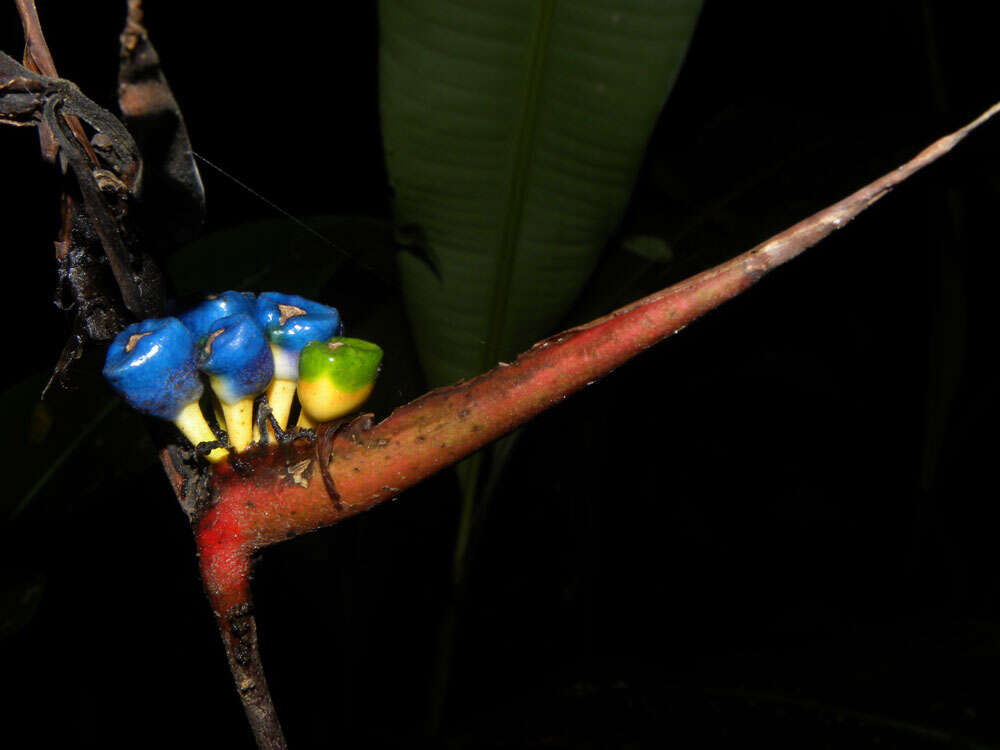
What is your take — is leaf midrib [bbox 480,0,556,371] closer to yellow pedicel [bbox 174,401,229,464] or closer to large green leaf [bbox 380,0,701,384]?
large green leaf [bbox 380,0,701,384]

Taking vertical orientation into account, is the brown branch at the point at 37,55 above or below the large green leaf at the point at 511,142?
above

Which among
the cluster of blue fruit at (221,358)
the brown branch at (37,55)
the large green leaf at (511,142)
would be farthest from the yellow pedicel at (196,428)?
the large green leaf at (511,142)

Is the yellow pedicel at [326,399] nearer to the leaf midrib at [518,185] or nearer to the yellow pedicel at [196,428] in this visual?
the yellow pedicel at [196,428]

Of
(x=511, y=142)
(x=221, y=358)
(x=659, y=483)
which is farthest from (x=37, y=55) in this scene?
(x=659, y=483)

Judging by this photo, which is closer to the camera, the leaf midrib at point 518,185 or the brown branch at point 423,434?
the brown branch at point 423,434

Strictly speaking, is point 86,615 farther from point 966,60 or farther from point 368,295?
point 966,60

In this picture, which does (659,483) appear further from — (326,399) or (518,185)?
(326,399)
